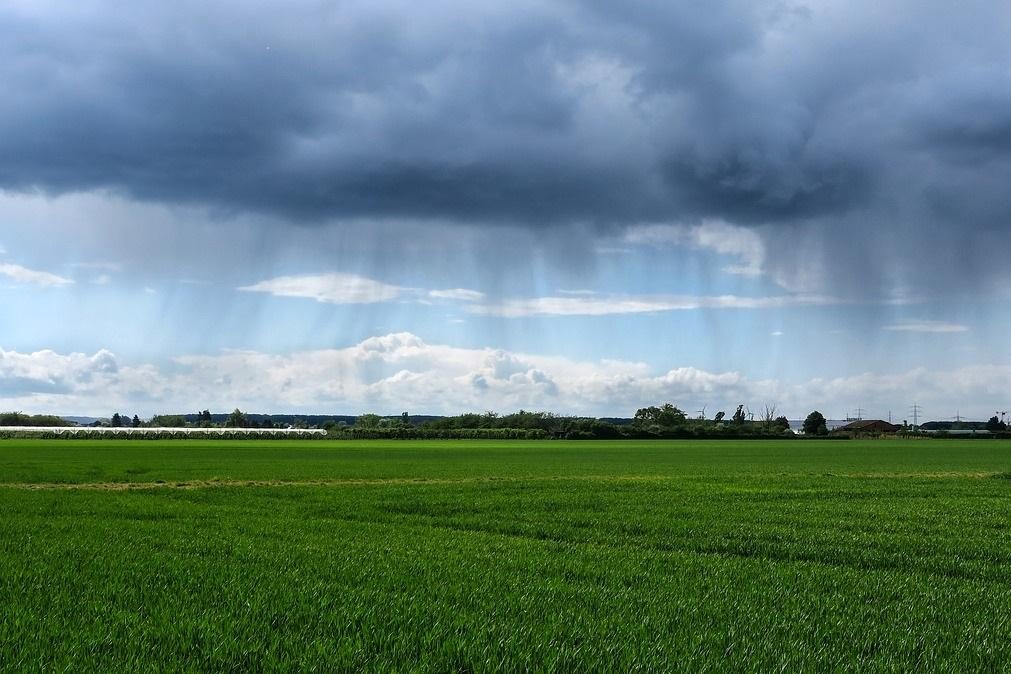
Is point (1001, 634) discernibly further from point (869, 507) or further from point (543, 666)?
point (869, 507)

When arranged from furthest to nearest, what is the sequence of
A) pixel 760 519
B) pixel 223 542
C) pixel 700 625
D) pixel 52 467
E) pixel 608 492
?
pixel 52 467
pixel 608 492
pixel 760 519
pixel 223 542
pixel 700 625

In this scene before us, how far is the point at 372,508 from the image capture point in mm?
34531

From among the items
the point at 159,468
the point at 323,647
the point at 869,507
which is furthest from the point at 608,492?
the point at 159,468

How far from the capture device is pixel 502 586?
16016mm

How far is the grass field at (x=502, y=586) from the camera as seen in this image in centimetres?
1116

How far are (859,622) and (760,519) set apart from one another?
1708 centimetres

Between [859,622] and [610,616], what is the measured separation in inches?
154

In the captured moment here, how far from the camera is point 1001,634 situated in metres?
13.0

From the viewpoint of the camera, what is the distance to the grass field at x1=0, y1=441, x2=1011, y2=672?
11164mm

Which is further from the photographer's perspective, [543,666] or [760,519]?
[760,519]

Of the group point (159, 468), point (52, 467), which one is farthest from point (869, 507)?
point (52, 467)

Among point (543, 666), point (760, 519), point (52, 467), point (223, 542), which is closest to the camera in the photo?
point (543, 666)

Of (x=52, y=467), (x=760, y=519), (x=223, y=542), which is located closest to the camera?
(x=223, y=542)

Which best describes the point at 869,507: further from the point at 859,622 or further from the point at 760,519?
the point at 859,622
